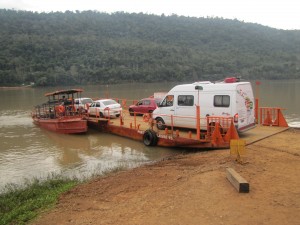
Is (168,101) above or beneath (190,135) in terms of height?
above

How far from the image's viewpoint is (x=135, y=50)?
108 metres

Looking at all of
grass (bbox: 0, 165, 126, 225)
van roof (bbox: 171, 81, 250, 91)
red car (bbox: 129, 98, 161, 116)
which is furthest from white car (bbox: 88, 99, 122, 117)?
grass (bbox: 0, 165, 126, 225)

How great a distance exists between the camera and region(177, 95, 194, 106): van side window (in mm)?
13891

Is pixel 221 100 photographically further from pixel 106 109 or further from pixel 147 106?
pixel 106 109

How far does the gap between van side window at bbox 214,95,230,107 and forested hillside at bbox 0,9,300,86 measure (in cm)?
6980

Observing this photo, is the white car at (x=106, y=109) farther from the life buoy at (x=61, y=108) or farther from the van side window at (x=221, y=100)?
the van side window at (x=221, y=100)

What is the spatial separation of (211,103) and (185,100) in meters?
1.38

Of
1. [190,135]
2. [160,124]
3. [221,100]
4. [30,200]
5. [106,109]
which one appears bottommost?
[30,200]

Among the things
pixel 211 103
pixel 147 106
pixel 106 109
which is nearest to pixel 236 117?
pixel 211 103

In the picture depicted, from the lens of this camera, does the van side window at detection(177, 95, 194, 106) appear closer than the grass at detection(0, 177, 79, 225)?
No

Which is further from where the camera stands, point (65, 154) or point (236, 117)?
point (65, 154)

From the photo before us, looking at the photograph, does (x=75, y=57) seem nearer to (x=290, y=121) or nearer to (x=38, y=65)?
(x=38, y=65)

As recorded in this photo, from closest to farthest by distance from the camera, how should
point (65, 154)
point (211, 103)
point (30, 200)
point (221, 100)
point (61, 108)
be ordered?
point (30, 200) < point (221, 100) < point (211, 103) < point (65, 154) < point (61, 108)

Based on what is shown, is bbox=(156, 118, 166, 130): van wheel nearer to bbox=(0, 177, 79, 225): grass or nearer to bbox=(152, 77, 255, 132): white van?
bbox=(152, 77, 255, 132): white van
